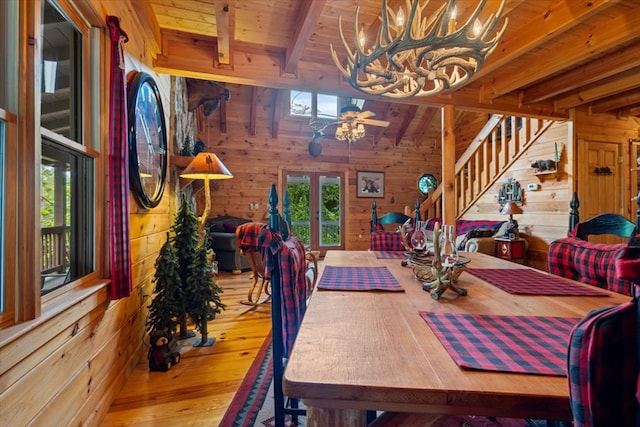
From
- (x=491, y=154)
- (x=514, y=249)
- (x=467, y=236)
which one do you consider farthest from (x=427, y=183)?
(x=514, y=249)

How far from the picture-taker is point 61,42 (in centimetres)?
138

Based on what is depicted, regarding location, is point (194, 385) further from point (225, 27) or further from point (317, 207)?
point (317, 207)

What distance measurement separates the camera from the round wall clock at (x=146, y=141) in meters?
1.95

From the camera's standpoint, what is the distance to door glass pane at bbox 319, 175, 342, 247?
6898 millimetres

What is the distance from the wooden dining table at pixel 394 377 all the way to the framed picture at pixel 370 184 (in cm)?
613

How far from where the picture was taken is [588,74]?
10.9 feet

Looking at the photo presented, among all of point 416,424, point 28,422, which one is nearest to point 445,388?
point 416,424

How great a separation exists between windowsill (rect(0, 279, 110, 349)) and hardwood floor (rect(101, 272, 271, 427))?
2.13ft

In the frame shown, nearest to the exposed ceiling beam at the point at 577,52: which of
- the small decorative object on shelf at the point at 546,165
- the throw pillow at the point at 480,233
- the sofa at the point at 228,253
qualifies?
the small decorative object on shelf at the point at 546,165

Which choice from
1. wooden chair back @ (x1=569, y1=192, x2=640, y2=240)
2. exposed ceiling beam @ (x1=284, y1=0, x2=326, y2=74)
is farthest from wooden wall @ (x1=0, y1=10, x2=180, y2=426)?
wooden chair back @ (x1=569, y1=192, x2=640, y2=240)

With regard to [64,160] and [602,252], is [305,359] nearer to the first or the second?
[64,160]

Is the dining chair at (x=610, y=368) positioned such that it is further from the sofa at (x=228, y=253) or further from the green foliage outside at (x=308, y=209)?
the green foliage outside at (x=308, y=209)

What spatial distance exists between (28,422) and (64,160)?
1048 millimetres

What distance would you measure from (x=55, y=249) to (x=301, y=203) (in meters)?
5.52
